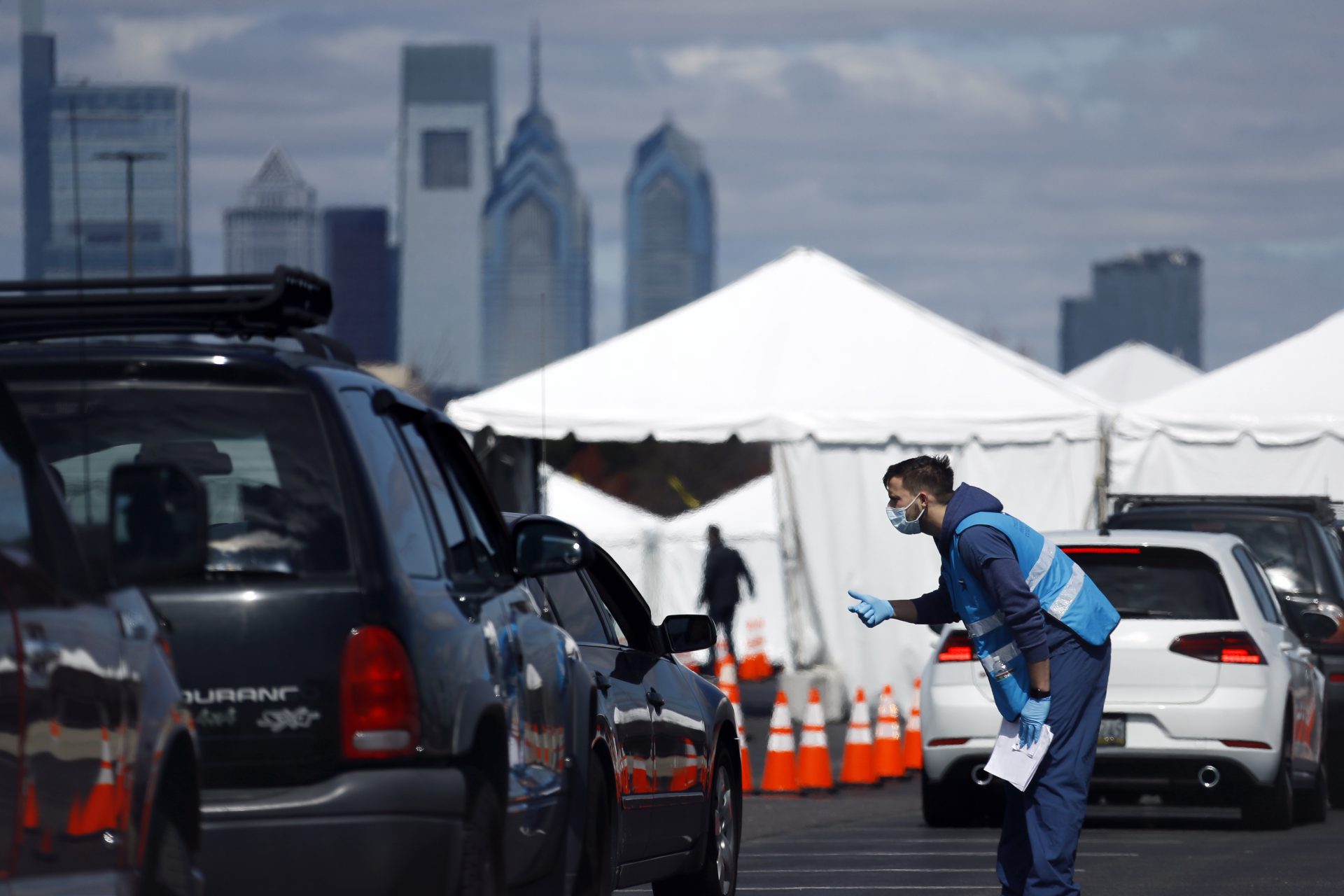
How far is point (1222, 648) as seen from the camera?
1270cm

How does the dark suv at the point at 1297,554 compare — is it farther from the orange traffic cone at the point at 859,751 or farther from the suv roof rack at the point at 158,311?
the suv roof rack at the point at 158,311

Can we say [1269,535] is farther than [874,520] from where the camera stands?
No

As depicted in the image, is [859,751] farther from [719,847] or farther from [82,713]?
[82,713]

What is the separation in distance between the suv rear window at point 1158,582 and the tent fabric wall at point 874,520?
10.2m

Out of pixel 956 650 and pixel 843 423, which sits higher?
pixel 843 423

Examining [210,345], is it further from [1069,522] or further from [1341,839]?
[1069,522]

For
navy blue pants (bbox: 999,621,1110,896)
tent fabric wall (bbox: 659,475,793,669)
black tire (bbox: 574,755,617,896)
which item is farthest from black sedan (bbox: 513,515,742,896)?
tent fabric wall (bbox: 659,475,793,669)

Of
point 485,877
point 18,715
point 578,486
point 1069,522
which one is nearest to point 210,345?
point 485,877

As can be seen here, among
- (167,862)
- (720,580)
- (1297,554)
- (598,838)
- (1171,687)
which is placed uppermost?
(167,862)

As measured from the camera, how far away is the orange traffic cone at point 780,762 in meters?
15.9

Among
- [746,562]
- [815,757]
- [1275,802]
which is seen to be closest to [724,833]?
[1275,802]

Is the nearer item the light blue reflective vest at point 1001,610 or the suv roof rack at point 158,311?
the suv roof rack at point 158,311

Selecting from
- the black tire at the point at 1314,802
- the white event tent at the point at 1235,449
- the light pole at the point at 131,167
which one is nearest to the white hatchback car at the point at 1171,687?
the black tire at the point at 1314,802

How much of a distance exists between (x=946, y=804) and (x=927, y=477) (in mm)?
5080
